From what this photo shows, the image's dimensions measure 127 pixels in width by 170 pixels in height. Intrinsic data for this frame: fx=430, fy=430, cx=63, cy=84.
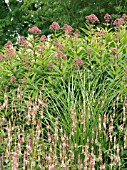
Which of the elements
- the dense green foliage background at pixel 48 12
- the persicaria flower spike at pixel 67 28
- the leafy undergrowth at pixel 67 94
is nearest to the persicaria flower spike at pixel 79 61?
the leafy undergrowth at pixel 67 94

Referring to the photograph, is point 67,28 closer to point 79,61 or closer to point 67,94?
point 79,61

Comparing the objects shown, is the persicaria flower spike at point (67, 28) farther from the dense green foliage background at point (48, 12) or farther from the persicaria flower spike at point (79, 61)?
the dense green foliage background at point (48, 12)

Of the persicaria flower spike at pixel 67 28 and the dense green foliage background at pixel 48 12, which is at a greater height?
the dense green foliage background at pixel 48 12

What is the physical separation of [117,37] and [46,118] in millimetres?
1468

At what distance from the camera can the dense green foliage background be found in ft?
48.4

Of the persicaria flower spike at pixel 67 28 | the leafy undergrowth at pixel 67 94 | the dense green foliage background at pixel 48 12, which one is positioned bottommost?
the leafy undergrowth at pixel 67 94

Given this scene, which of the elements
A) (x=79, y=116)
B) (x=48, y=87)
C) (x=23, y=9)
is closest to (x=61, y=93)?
(x=48, y=87)

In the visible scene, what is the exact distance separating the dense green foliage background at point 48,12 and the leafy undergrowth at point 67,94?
27.8 ft

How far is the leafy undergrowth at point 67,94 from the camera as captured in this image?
4.07 m

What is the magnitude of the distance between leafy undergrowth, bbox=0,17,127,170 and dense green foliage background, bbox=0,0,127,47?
8.47m

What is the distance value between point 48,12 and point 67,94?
40.2 feet

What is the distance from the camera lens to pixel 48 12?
16.5 metres

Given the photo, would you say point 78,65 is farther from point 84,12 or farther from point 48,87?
point 84,12

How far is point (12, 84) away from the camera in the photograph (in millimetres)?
4996
